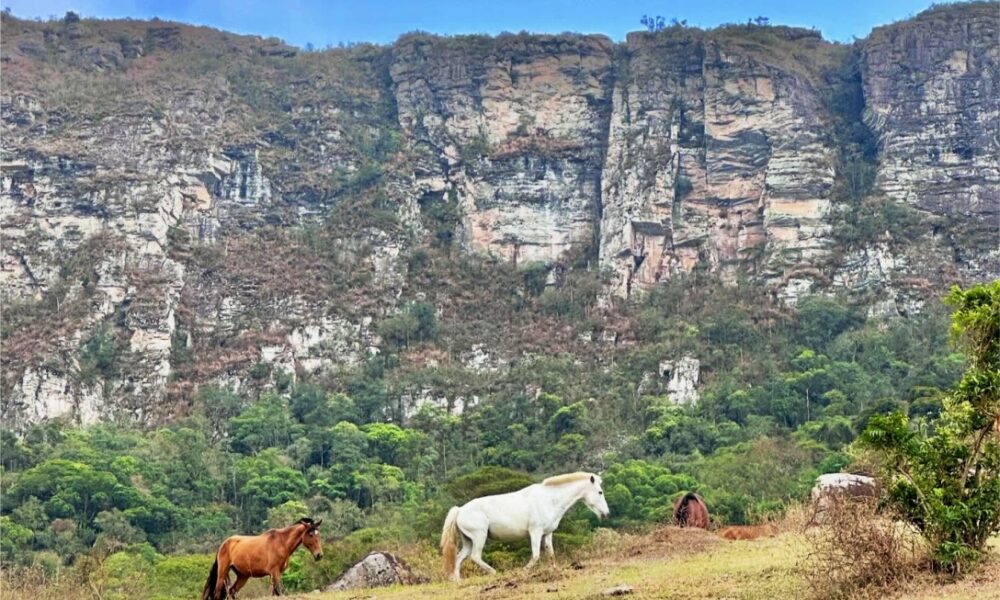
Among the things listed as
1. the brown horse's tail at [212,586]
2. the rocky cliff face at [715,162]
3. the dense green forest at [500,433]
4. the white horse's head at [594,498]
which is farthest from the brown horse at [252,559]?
the rocky cliff face at [715,162]

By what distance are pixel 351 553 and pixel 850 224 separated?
71.3 metres

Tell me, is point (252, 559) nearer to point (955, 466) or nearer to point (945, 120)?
point (955, 466)

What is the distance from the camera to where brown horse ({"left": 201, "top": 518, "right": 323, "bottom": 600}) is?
15.1 m

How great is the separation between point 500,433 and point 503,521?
52607 mm

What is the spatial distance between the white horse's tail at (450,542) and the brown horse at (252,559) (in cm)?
171

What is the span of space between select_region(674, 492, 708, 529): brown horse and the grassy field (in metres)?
2.84

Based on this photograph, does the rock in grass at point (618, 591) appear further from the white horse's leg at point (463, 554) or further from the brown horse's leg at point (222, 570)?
the brown horse's leg at point (222, 570)

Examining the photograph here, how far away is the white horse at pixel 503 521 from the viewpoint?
51.7ft

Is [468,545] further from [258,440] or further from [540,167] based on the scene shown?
[540,167]

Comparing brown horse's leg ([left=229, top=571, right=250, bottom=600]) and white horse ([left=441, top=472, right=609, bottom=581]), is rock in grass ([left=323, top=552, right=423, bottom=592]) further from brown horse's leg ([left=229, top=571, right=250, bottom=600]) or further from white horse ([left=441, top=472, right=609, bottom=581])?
brown horse's leg ([left=229, top=571, right=250, bottom=600])

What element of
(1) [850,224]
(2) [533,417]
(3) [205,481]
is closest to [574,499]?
(3) [205,481]

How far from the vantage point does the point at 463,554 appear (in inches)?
623

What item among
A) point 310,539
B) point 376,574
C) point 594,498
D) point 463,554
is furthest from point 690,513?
point 310,539

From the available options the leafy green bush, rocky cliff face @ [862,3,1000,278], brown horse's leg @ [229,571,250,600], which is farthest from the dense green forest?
the leafy green bush
